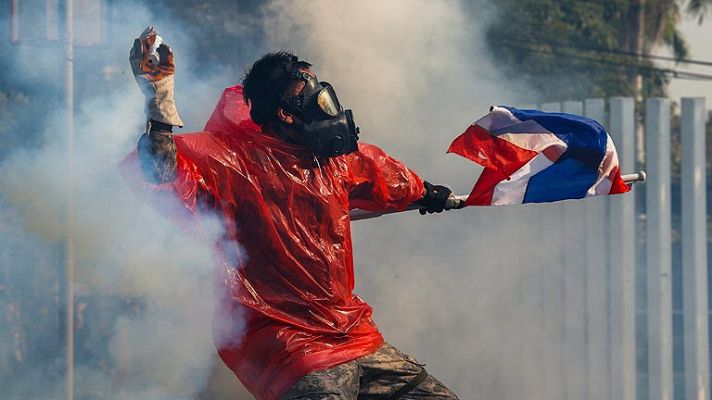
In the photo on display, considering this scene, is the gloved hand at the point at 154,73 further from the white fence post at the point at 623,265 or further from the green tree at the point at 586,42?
the green tree at the point at 586,42

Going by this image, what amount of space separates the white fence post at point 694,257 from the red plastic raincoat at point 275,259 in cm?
404

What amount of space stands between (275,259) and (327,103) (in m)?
0.59

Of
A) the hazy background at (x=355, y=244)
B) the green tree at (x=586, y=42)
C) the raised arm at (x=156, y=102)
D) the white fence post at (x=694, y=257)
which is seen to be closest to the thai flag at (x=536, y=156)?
the raised arm at (x=156, y=102)

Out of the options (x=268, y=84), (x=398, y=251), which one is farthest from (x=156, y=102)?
(x=398, y=251)

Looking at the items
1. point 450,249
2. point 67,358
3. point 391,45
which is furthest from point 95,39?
point 450,249

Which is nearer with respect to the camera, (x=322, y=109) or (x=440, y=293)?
(x=322, y=109)

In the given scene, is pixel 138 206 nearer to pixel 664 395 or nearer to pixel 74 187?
pixel 74 187

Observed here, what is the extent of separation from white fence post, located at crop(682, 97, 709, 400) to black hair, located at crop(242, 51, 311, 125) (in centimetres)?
415

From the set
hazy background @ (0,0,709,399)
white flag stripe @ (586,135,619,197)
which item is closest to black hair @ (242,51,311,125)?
white flag stripe @ (586,135,619,197)

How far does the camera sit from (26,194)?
23.1 feet

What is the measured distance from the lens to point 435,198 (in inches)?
217

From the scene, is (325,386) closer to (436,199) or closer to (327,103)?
(327,103)

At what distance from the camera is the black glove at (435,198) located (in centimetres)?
552

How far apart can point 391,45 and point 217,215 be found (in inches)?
182
